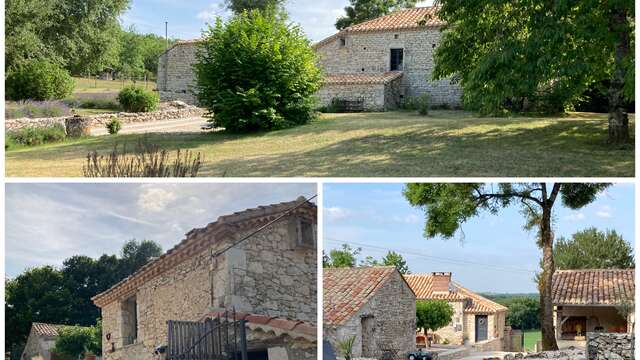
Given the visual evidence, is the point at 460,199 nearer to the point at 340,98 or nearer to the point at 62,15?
the point at 340,98

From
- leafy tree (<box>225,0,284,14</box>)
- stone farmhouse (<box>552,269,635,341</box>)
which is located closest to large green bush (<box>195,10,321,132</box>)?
stone farmhouse (<box>552,269,635,341</box>)

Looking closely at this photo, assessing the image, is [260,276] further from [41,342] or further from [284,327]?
[41,342]

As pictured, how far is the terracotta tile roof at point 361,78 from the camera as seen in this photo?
2630 centimetres

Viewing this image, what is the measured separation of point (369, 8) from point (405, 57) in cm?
715

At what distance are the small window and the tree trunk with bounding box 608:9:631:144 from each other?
7.70 m

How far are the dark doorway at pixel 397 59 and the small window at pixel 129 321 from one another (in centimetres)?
2185

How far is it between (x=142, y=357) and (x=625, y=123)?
30.6 ft

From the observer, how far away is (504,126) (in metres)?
15.6

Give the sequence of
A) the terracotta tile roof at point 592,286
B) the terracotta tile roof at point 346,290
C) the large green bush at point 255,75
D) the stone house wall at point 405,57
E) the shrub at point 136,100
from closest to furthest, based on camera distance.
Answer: the terracotta tile roof at point 346,290 < the terracotta tile roof at point 592,286 < the large green bush at point 255,75 < the shrub at point 136,100 < the stone house wall at point 405,57

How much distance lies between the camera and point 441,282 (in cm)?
912

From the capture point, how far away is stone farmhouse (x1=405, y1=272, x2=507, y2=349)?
8.82 m

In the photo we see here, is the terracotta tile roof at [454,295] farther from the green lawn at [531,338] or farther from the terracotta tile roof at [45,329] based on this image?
the terracotta tile roof at [45,329]

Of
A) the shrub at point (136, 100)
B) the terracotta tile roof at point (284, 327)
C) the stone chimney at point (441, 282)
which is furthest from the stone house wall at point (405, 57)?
the terracotta tile roof at point (284, 327)

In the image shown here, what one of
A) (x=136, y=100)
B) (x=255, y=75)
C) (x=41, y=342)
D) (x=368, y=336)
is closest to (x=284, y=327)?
(x=368, y=336)
